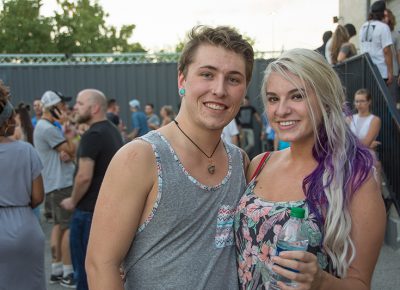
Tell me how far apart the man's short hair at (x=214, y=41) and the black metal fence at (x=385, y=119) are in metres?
3.70

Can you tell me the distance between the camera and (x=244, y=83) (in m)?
2.37

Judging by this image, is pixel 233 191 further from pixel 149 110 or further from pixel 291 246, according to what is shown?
pixel 149 110

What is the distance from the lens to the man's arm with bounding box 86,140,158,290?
203 centimetres

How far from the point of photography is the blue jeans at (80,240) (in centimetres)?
511

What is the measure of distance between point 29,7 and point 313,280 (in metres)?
31.3

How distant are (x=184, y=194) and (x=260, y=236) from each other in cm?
42

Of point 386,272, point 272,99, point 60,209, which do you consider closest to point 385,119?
point 386,272

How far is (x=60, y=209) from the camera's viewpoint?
20.1 feet

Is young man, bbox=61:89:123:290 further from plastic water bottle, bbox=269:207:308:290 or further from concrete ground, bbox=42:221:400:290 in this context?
plastic water bottle, bbox=269:207:308:290

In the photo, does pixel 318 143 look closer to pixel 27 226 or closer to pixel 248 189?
pixel 248 189

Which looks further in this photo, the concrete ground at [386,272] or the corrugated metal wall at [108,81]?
the corrugated metal wall at [108,81]

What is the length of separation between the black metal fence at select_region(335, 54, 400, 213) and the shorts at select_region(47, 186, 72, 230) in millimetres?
3684

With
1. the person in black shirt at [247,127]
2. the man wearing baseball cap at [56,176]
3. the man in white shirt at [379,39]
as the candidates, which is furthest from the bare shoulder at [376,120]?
the person in black shirt at [247,127]

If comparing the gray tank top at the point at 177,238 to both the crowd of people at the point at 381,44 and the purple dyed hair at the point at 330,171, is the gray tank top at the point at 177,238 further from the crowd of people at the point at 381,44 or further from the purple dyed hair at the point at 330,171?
the crowd of people at the point at 381,44
